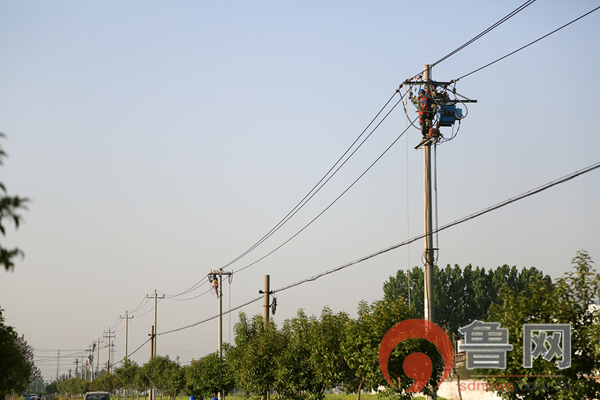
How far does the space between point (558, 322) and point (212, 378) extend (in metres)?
33.3

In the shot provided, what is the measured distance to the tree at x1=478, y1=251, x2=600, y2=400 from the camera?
13805mm

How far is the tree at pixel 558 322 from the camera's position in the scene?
13805 millimetres

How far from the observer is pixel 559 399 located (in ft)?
44.8

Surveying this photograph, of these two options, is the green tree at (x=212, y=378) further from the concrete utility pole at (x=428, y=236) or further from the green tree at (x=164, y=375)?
the concrete utility pole at (x=428, y=236)

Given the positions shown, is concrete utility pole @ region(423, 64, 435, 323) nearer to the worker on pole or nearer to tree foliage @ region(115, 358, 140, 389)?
the worker on pole

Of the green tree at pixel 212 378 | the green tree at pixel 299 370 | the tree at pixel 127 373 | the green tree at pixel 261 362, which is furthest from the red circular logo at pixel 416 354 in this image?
the tree at pixel 127 373

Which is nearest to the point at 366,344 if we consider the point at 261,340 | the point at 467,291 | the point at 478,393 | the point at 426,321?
the point at 426,321

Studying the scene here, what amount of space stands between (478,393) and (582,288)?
34202 millimetres

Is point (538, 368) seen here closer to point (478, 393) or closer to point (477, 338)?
point (477, 338)

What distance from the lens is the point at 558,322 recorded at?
47.9ft

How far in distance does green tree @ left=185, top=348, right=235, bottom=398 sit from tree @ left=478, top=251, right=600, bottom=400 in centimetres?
2901

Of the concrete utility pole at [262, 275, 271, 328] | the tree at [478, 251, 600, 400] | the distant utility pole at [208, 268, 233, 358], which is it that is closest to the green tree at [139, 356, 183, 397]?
the distant utility pole at [208, 268, 233, 358]

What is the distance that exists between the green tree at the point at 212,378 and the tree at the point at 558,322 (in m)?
29.0

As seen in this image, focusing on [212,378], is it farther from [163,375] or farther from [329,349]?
[163,375]
